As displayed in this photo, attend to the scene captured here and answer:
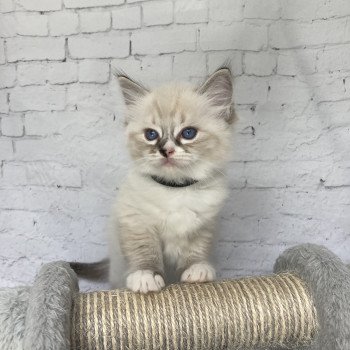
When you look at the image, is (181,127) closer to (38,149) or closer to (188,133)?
(188,133)

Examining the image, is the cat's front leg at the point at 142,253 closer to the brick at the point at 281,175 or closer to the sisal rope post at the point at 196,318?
the sisal rope post at the point at 196,318

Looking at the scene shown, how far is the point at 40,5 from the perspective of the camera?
1.50 metres

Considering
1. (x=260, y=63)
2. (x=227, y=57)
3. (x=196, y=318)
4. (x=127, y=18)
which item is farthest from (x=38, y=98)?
(x=196, y=318)

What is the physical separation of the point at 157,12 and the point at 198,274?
0.93m

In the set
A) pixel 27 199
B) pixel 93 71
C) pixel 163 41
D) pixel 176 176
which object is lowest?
pixel 27 199

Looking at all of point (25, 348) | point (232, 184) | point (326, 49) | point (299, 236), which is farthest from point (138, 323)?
point (326, 49)

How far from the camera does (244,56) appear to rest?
147 centimetres

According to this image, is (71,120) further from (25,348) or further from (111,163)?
(25,348)

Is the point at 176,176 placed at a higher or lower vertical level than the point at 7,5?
lower

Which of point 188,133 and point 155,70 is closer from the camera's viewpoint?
point 188,133

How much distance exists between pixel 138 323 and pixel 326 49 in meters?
1.10

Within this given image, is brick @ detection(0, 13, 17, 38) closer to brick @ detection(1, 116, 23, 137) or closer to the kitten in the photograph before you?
brick @ detection(1, 116, 23, 137)

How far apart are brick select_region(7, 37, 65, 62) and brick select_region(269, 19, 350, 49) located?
29.7 inches

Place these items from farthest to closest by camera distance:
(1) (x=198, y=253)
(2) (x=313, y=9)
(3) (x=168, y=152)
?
(2) (x=313, y=9)
(1) (x=198, y=253)
(3) (x=168, y=152)
